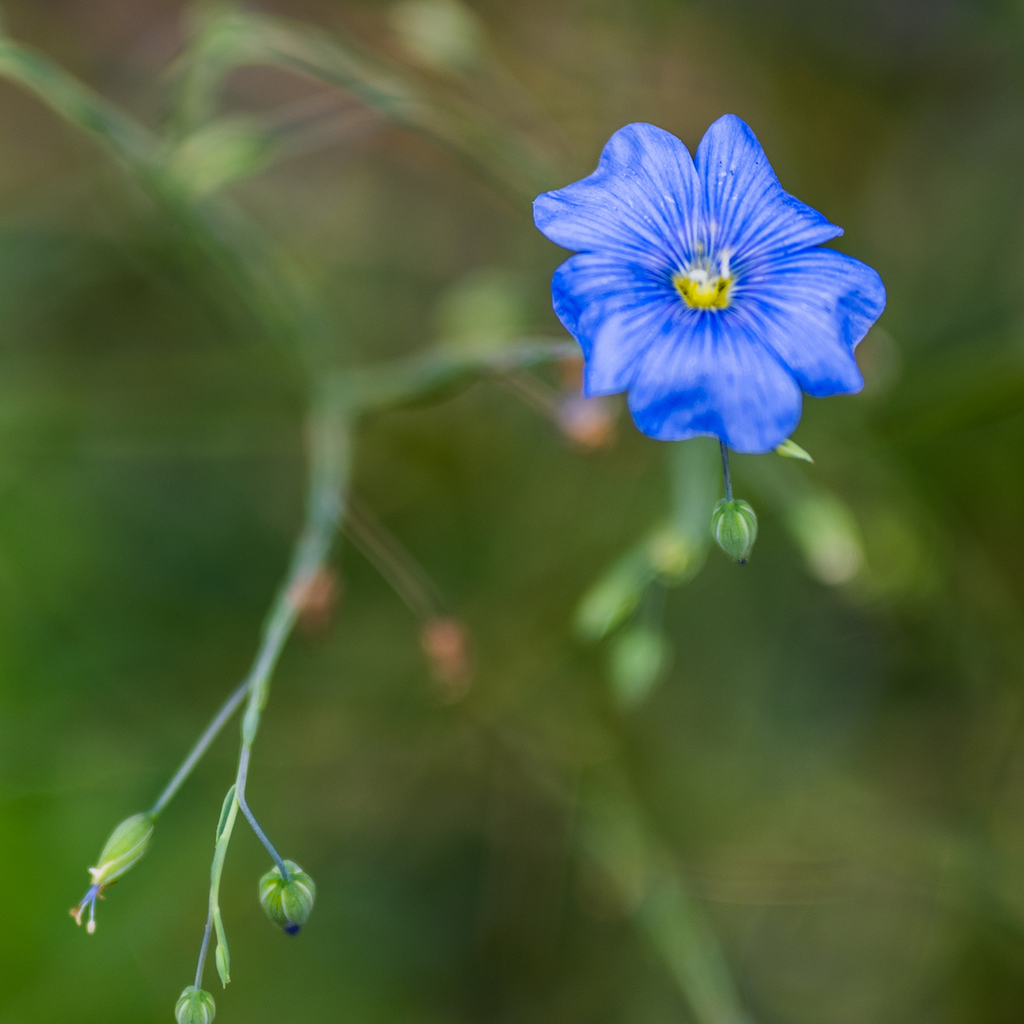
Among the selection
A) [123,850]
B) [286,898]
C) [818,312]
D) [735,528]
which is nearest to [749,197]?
[818,312]

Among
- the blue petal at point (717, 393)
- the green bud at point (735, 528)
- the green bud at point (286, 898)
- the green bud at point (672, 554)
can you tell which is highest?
the green bud at point (672, 554)

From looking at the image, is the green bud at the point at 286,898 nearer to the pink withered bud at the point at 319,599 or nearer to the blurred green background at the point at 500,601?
the pink withered bud at the point at 319,599

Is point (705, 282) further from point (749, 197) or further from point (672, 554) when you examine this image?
point (672, 554)

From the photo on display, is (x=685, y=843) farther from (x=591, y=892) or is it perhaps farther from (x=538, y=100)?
(x=538, y=100)

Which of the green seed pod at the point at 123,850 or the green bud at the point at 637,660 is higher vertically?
the green bud at the point at 637,660

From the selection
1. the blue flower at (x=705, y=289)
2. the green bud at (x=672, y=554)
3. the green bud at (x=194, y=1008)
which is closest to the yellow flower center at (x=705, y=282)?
the blue flower at (x=705, y=289)

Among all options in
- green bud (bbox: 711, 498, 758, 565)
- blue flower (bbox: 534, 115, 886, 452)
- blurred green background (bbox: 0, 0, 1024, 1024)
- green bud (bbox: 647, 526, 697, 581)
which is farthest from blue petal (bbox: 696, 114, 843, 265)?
blurred green background (bbox: 0, 0, 1024, 1024)

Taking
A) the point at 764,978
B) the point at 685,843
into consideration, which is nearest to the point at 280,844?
the point at 685,843

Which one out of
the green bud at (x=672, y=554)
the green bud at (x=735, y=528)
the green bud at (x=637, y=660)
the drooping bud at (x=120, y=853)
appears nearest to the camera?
the green bud at (x=735, y=528)
